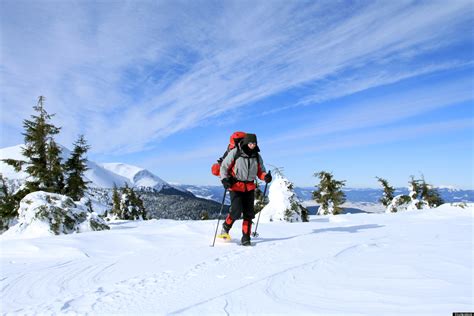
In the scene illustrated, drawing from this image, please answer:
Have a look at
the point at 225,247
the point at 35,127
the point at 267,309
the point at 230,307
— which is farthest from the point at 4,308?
the point at 35,127

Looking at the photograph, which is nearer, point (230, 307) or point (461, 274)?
point (230, 307)

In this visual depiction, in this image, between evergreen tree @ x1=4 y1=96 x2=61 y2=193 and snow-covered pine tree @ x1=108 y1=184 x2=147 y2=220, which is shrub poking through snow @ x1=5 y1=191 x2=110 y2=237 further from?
snow-covered pine tree @ x1=108 y1=184 x2=147 y2=220

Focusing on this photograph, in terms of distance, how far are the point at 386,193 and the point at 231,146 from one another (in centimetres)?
3818

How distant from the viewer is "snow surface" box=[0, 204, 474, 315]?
2666 millimetres

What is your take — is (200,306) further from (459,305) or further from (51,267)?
(51,267)

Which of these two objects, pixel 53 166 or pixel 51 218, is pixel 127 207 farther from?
pixel 51 218

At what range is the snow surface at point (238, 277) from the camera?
2666 millimetres

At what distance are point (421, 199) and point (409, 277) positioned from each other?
1474 inches

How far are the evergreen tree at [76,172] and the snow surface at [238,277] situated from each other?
18.8 metres

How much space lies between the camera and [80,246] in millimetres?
5266

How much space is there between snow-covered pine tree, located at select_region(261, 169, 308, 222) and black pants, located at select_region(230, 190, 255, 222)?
1091 centimetres

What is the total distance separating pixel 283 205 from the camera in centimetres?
1745

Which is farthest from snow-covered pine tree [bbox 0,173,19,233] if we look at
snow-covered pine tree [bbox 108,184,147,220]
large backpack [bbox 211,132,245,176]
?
large backpack [bbox 211,132,245,176]

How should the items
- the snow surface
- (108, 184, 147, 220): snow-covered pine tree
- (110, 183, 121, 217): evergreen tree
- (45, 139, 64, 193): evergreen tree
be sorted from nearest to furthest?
the snow surface < (45, 139, 64, 193): evergreen tree < (108, 184, 147, 220): snow-covered pine tree < (110, 183, 121, 217): evergreen tree
